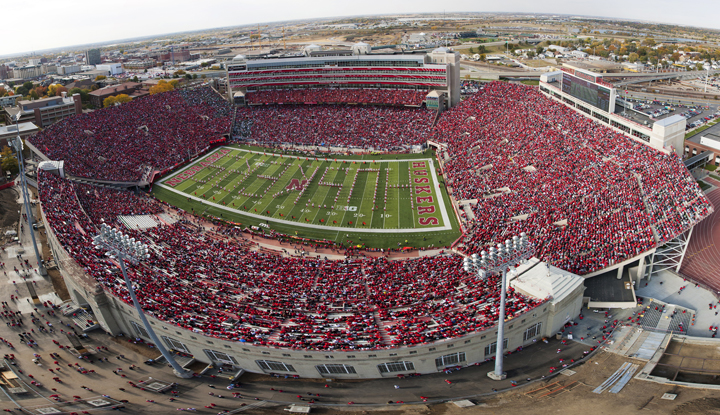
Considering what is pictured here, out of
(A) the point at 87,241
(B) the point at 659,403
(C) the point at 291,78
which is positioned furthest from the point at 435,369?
(C) the point at 291,78

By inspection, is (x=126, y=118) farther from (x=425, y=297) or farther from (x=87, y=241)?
(x=425, y=297)

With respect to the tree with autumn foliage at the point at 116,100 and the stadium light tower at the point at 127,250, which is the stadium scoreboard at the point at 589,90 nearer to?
the stadium light tower at the point at 127,250

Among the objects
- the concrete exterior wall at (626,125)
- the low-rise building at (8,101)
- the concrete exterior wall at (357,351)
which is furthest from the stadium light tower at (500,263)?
the low-rise building at (8,101)

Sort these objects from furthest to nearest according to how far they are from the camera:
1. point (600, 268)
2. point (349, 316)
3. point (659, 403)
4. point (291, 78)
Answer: point (291, 78) < point (600, 268) < point (349, 316) < point (659, 403)

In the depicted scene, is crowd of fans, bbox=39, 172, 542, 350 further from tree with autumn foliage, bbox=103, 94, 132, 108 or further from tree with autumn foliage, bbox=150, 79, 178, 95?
tree with autumn foliage, bbox=150, 79, 178, 95

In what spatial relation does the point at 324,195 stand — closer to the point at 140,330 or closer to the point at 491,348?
the point at 140,330

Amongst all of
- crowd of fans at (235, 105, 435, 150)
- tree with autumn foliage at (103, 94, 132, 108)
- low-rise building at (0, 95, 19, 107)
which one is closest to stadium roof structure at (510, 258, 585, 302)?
crowd of fans at (235, 105, 435, 150)
